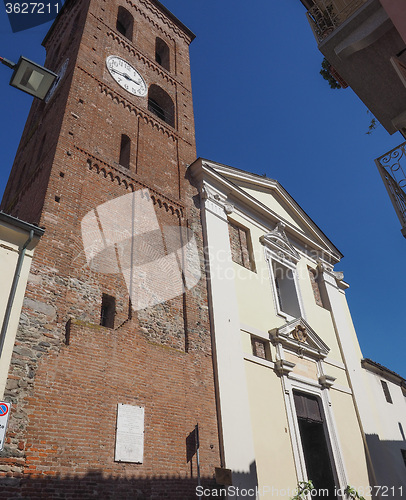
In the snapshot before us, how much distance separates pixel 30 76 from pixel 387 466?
557 inches

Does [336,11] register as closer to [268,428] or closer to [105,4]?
[268,428]

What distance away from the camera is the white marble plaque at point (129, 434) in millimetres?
7188

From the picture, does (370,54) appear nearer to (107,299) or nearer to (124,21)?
(107,299)

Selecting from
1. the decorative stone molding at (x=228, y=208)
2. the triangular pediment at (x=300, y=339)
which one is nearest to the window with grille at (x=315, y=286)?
the triangular pediment at (x=300, y=339)

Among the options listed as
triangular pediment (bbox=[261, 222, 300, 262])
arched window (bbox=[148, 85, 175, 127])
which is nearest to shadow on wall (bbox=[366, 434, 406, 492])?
triangular pediment (bbox=[261, 222, 300, 262])

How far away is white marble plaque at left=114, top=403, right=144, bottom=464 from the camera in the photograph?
719 cm

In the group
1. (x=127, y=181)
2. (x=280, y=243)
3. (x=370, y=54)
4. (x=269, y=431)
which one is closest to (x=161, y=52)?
(x=127, y=181)

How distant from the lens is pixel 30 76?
5539 millimetres

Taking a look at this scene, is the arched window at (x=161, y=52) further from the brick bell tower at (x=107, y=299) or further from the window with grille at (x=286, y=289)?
the window with grille at (x=286, y=289)

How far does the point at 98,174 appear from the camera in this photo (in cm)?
1041

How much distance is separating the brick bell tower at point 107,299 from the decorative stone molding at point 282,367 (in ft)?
7.96

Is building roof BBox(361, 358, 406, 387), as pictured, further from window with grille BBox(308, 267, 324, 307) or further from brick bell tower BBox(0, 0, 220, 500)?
brick bell tower BBox(0, 0, 220, 500)

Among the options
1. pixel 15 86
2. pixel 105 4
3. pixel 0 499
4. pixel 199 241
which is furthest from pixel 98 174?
pixel 105 4

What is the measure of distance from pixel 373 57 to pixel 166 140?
7.54 metres
